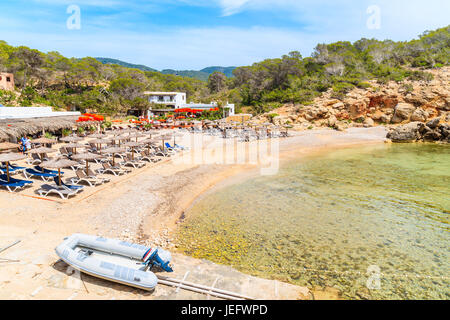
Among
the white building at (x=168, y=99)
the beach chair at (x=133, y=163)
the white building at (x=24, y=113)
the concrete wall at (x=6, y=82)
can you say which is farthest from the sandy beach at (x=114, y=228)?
the concrete wall at (x=6, y=82)

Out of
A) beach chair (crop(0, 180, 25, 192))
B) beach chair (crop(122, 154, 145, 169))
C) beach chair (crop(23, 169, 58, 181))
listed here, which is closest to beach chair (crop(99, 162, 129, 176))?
beach chair (crop(122, 154, 145, 169))

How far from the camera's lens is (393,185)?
15.9m

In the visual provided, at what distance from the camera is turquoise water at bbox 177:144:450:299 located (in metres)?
7.38

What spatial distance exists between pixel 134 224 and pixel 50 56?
66250 mm

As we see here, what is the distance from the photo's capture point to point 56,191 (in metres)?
10.6

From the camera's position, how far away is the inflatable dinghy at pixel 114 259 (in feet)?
19.2

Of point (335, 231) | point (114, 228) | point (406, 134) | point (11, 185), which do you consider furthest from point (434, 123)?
point (11, 185)

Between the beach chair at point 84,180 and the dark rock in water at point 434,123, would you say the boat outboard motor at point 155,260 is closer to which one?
the beach chair at point 84,180

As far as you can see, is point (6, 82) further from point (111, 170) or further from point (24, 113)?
point (111, 170)

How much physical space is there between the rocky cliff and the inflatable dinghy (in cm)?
3221

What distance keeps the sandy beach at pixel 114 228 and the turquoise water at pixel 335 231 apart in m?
0.87

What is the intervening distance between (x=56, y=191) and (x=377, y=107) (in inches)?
1612

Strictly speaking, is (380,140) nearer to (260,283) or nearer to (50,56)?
(260,283)
